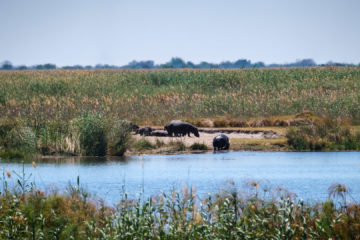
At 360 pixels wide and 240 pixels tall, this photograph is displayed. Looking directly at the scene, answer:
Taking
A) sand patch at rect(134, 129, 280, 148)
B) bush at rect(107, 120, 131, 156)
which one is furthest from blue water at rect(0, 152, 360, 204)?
sand patch at rect(134, 129, 280, 148)

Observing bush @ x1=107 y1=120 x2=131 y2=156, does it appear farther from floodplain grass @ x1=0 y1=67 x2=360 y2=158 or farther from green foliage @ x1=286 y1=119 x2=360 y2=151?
green foliage @ x1=286 y1=119 x2=360 y2=151

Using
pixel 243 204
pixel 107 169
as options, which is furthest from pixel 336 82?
pixel 243 204

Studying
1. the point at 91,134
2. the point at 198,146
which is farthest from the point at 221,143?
the point at 91,134

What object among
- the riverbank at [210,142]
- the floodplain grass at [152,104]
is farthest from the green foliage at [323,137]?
the floodplain grass at [152,104]

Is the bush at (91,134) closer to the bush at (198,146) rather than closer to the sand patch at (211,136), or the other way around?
the sand patch at (211,136)

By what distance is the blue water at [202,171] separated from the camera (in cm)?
1936

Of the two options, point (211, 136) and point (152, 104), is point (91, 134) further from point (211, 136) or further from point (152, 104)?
point (152, 104)

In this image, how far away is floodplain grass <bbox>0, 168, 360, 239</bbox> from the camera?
9594 mm

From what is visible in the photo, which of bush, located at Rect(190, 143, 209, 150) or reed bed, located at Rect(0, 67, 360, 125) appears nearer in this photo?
bush, located at Rect(190, 143, 209, 150)

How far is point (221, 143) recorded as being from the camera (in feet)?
104

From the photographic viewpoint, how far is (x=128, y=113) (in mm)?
42500

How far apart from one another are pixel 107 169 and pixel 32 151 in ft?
18.8

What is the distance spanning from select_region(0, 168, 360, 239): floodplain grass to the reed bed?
1973 cm

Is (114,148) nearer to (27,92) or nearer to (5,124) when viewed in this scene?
(5,124)
